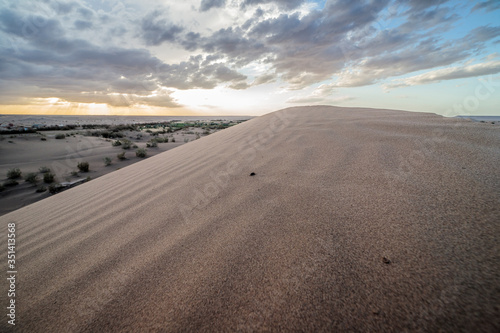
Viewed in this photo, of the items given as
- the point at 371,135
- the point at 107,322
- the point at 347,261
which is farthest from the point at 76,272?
the point at 371,135

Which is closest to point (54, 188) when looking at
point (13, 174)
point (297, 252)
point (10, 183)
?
point (10, 183)

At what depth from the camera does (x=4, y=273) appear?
150cm

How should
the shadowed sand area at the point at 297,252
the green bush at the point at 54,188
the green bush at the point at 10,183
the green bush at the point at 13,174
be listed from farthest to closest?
the green bush at the point at 13,174
the green bush at the point at 10,183
the green bush at the point at 54,188
the shadowed sand area at the point at 297,252

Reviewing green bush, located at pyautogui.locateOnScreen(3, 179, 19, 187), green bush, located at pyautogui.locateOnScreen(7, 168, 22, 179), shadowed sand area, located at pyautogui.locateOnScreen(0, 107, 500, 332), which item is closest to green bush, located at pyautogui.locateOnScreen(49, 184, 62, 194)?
green bush, located at pyautogui.locateOnScreen(3, 179, 19, 187)

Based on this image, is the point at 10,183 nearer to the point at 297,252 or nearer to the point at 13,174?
the point at 13,174

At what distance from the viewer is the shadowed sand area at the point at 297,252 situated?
77 cm

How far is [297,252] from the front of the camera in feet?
3.57

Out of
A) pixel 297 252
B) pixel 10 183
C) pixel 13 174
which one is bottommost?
pixel 10 183

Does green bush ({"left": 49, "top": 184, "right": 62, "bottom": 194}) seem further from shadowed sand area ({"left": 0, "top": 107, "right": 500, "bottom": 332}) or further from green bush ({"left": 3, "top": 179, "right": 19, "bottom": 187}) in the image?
shadowed sand area ({"left": 0, "top": 107, "right": 500, "bottom": 332})

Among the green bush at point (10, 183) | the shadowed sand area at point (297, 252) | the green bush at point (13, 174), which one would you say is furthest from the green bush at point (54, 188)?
the shadowed sand area at point (297, 252)

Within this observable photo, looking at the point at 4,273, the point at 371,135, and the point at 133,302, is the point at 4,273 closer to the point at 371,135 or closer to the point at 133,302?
the point at 133,302

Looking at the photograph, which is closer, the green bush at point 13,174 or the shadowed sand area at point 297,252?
the shadowed sand area at point 297,252

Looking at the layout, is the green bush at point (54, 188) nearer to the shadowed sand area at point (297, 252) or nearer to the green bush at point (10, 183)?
the green bush at point (10, 183)

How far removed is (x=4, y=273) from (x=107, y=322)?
1298mm
